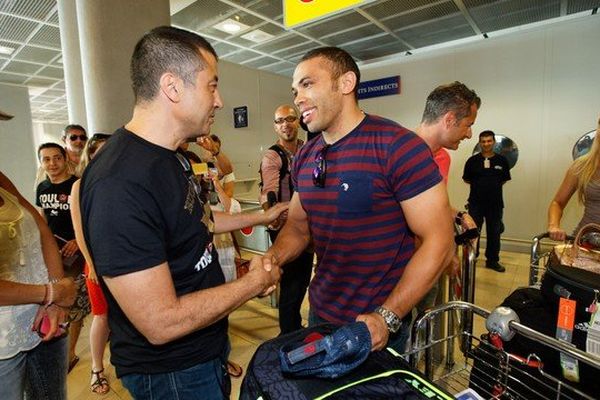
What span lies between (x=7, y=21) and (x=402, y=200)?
23.0 feet

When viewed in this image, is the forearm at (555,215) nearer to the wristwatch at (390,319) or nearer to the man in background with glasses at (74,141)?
the wristwatch at (390,319)

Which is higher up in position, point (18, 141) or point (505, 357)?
point (18, 141)

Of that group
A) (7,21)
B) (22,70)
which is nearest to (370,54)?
(7,21)

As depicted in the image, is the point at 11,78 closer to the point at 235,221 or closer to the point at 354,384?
the point at 235,221

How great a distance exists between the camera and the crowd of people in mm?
883

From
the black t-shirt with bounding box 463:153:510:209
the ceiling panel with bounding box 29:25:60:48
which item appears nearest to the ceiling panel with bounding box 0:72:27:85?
the ceiling panel with bounding box 29:25:60:48

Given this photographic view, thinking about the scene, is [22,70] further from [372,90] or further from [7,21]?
[372,90]

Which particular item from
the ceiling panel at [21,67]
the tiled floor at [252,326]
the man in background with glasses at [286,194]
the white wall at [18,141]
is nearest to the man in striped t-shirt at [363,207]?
the man in background with glasses at [286,194]

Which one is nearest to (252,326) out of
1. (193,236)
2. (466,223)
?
(466,223)

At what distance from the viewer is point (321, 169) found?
1.36 meters

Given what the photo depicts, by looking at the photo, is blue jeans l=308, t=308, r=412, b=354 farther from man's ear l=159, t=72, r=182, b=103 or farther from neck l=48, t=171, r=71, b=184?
neck l=48, t=171, r=71, b=184

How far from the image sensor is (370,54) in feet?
23.4

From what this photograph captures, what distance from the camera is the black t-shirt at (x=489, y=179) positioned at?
493 cm

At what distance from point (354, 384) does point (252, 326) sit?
2.81m
